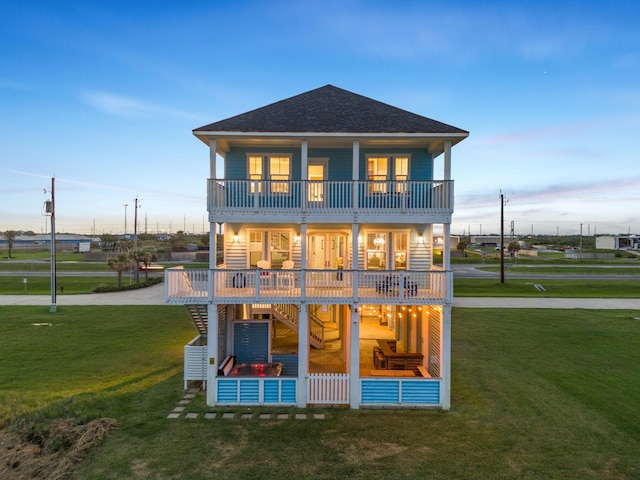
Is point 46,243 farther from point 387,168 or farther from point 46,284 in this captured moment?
point 387,168

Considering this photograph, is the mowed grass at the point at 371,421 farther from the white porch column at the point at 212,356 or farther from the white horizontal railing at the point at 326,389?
the white porch column at the point at 212,356

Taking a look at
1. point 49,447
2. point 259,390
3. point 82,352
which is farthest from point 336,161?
point 82,352

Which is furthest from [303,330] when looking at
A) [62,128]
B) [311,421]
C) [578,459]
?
[62,128]

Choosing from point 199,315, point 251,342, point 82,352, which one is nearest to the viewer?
point 199,315

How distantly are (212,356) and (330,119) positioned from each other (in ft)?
29.5

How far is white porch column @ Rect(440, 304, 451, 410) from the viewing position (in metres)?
10.7

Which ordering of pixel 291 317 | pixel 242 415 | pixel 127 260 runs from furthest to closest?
pixel 127 260 < pixel 291 317 < pixel 242 415

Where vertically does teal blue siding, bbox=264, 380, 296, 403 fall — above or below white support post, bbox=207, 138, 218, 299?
below

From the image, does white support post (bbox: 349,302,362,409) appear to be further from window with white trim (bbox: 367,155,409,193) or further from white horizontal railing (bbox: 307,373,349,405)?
window with white trim (bbox: 367,155,409,193)

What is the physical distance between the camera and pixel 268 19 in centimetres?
2150

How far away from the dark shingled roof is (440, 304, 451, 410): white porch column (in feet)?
19.7

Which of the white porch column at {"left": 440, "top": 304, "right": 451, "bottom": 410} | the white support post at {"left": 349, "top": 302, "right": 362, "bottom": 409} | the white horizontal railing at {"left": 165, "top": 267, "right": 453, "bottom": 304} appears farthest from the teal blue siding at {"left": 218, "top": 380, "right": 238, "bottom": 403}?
the white porch column at {"left": 440, "top": 304, "right": 451, "bottom": 410}

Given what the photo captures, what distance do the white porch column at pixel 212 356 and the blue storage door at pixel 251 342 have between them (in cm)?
255

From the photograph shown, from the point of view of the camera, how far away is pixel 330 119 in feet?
38.8
